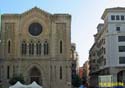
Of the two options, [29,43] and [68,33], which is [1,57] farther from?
[68,33]

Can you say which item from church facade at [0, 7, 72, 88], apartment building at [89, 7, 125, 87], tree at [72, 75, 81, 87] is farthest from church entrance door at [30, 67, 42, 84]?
tree at [72, 75, 81, 87]

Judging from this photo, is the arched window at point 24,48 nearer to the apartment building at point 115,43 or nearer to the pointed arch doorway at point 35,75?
the pointed arch doorway at point 35,75

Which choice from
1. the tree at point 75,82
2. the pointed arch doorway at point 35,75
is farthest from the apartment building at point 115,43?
the tree at point 75,82

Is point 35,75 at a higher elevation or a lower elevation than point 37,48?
lower

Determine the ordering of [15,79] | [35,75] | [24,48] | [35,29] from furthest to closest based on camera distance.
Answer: [35,29] → [35,75] → [24,48] → [15,79]

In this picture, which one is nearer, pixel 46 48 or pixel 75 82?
pixel 46 48

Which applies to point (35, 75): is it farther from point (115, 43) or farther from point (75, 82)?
point (75, 82)

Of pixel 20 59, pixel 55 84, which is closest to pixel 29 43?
pixel 20 59

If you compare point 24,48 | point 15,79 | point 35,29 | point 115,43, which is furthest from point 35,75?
point 115,43

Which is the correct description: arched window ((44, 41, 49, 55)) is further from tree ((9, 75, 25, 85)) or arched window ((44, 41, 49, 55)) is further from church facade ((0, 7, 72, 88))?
tree ((9, 75, 25, 85))

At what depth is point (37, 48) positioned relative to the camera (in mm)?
78188

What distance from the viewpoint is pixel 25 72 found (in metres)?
76.9

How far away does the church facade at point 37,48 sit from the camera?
7681 centimetres

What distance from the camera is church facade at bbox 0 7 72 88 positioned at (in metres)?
76.8
